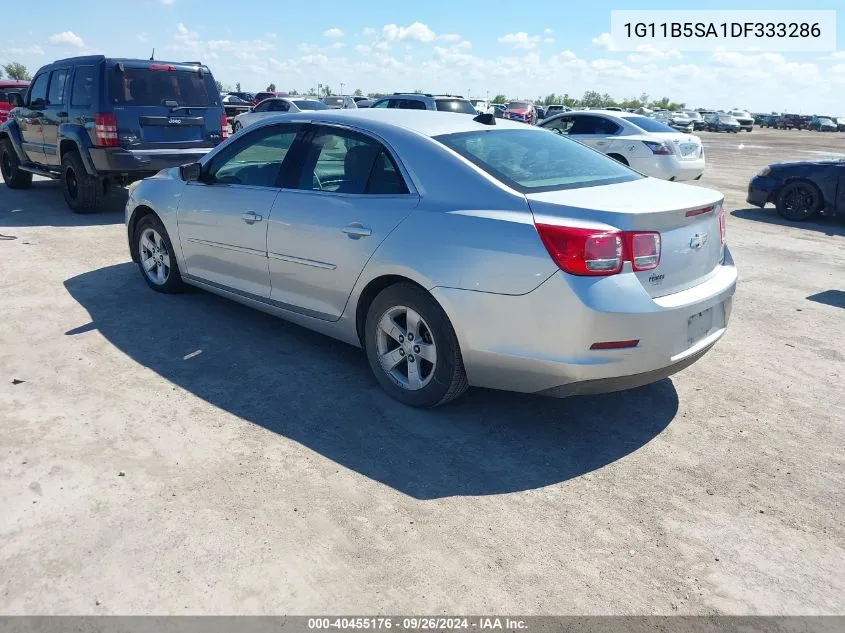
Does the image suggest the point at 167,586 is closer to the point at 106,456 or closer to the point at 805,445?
the point at 106,456

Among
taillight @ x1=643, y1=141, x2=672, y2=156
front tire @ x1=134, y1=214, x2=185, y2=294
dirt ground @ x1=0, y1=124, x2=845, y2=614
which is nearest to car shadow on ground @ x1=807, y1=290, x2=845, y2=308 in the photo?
dirt ground @ x1=0, y1=124, x2=845, y2=614

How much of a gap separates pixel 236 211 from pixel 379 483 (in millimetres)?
2522

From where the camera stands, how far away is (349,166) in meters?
4.26

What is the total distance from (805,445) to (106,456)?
3678 mm

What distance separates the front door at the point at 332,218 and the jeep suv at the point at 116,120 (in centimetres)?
518

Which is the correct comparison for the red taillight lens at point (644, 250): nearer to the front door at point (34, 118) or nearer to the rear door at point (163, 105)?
the rear door at point (163, 105)

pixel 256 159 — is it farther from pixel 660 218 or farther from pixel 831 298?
pixel 831 298

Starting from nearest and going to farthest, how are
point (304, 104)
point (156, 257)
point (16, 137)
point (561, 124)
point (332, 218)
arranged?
point (332, 218) < point (156, 257) < point (16, 137) < point (561, 124) < point (304, 104)

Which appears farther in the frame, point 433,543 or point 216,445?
point 216,445

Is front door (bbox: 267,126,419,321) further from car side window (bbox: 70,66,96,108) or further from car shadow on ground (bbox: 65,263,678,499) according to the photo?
car side window (bbox: 70,66,96,108)

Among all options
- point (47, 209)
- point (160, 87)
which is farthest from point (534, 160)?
point (47, 209)

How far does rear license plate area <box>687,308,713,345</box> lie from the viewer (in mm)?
3543

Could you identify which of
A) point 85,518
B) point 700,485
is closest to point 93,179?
point 85,518

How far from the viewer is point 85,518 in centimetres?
290
